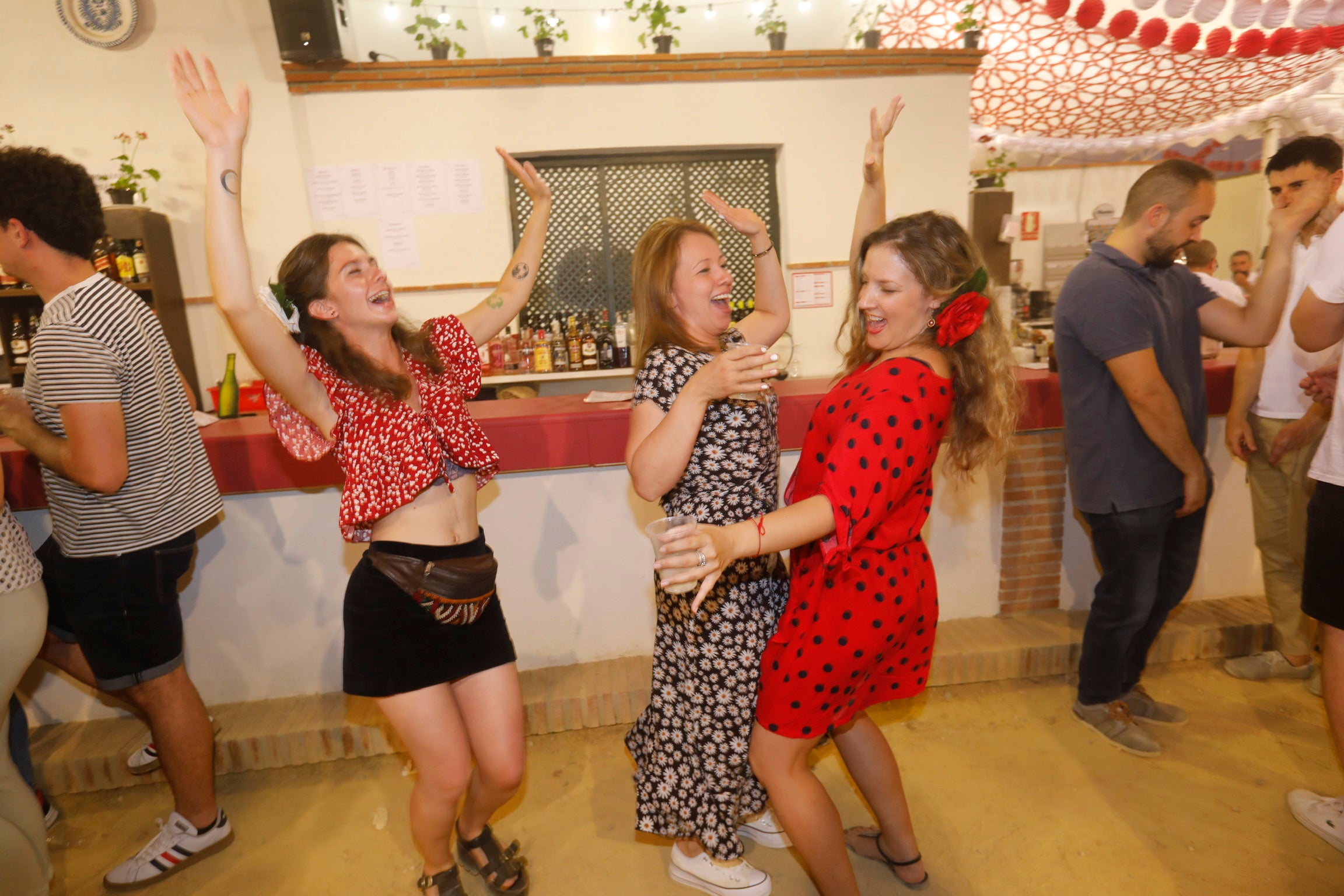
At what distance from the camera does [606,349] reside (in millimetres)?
4840

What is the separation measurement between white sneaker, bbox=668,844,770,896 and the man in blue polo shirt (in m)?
1.28

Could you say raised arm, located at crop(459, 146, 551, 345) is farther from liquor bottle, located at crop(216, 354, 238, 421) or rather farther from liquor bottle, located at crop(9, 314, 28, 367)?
liquor bottle, located at crop(9, 314, 28, 367)

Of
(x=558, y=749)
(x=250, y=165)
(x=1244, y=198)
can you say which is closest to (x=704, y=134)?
(x=250, y=165)

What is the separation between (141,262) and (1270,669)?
19.6ft

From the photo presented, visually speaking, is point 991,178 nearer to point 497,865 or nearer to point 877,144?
point 877,144

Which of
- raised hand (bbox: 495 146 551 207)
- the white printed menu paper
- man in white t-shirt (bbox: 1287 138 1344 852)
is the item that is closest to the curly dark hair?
raised hand (bbox: 495 146 551 207)

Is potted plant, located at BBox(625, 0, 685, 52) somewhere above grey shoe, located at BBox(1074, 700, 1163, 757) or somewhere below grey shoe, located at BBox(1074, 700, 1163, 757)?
above

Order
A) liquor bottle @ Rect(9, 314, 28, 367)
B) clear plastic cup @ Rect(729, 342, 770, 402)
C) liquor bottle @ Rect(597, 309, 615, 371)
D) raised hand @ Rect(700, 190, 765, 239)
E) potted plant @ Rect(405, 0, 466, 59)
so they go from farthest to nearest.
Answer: liquor bottle @ Rect(597, 309, 615, 371), potted plant @ Rect(405, 0, 466, 59), liquor bottle @ Rect(9, 314, 28, 367), raised hand @ Rect(700, 190, 765, 239), clear plastic cup @ Rect(729, 342, 770, 402)

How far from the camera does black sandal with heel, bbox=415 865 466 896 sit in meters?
1.65

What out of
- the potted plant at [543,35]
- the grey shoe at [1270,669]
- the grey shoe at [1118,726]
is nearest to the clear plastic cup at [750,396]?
the grey shoe at [1118,726]

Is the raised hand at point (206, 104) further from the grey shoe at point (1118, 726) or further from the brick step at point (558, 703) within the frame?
the grey shoe at point (1118, 726)


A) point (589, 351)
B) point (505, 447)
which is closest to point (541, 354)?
point (589, 351)

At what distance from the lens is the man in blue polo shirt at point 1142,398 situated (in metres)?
1.92

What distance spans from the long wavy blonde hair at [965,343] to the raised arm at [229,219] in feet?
3.76
